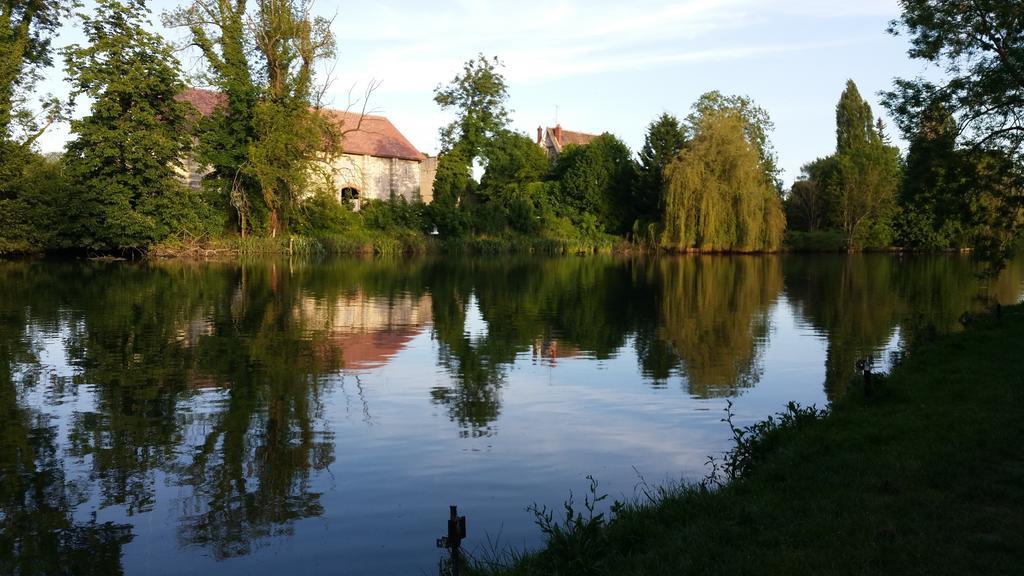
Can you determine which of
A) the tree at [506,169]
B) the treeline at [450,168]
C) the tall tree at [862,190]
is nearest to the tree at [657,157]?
the treeline at [450,168]

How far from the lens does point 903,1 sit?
17.1m

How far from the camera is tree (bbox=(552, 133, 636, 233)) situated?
59656 mm

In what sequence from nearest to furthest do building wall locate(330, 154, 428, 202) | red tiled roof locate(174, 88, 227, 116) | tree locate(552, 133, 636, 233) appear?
red tiled roof locate(174, 88, 227, 116) < building wall locate(330, 154, 428, 202) < tree locate(552, 133, 636, 233)

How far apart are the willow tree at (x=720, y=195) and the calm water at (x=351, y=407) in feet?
90.3

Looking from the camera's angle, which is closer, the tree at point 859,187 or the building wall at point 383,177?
the building wall at point 383,177

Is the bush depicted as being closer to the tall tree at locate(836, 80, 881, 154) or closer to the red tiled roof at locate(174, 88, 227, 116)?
the tall tree at locate(836, 80, 881, 154)

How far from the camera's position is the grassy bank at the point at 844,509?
4.28 m

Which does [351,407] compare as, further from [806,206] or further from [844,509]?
[806,206]

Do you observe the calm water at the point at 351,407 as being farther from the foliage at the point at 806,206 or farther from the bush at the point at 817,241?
the foliage at the point at 806,206

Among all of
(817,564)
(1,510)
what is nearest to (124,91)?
(1,510)

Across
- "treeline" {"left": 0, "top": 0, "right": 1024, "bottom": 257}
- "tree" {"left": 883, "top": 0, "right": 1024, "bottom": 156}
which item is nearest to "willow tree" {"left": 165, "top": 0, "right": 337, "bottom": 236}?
"treeline" {"left": 0, "top": 0, "right": 1024, "bottom": 257}

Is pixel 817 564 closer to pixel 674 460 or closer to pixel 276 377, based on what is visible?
pixel 674 460

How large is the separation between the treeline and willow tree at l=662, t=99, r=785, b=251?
0.14 m

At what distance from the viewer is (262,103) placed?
41656 millimetres
